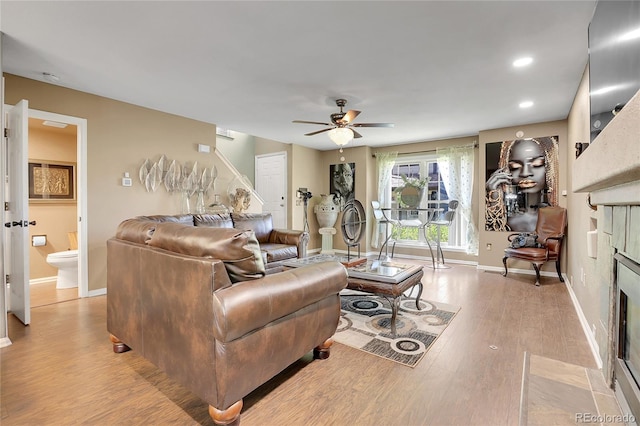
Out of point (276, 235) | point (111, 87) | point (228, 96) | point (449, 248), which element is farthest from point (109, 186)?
point (449, 248)

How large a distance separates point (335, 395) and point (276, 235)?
3.16 m

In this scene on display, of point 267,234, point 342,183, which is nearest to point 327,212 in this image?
point 342,183

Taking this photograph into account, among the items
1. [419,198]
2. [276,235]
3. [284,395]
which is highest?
[419,198]

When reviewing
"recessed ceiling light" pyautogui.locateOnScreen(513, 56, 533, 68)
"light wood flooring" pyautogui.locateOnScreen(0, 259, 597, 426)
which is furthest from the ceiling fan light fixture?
"light wood flooring" pyautogui.locateOnScreen(0, 259, 597, 426)

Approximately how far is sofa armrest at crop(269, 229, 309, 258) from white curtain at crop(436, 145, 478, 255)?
3043mm

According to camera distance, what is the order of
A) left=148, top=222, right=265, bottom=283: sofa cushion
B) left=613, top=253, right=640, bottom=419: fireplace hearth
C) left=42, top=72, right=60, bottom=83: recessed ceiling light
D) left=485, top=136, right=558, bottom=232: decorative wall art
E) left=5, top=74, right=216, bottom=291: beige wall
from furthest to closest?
left=485, top=136, right=558, bottom=232: decorative wall art
left=5, top=74, right=216, bottom=291: beige wall
left=42, top=72, right=60, bottom=83: recessed ceiling light
left=148, top=222, right=265, bottom=283: sofa cushion
left=613, top=253, right=640, bottom=419: fireplace hearth

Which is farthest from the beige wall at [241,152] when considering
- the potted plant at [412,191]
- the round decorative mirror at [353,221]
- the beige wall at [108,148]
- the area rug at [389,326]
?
the area rug at [389,326]

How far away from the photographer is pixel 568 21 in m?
2.12

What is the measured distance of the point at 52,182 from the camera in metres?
4.41

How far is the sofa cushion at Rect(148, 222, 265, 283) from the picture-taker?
56.7 inches

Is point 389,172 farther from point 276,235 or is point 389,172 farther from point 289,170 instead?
point 276,235

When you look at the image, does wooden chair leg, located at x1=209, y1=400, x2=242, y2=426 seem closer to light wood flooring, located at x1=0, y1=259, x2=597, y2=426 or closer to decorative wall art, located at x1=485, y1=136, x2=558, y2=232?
light wood flooring, located at x1=0, y1=259, x2=597, y2=426

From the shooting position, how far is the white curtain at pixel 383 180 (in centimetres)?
647

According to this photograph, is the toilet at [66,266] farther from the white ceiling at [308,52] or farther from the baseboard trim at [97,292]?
the white ceiling at [308,52]
